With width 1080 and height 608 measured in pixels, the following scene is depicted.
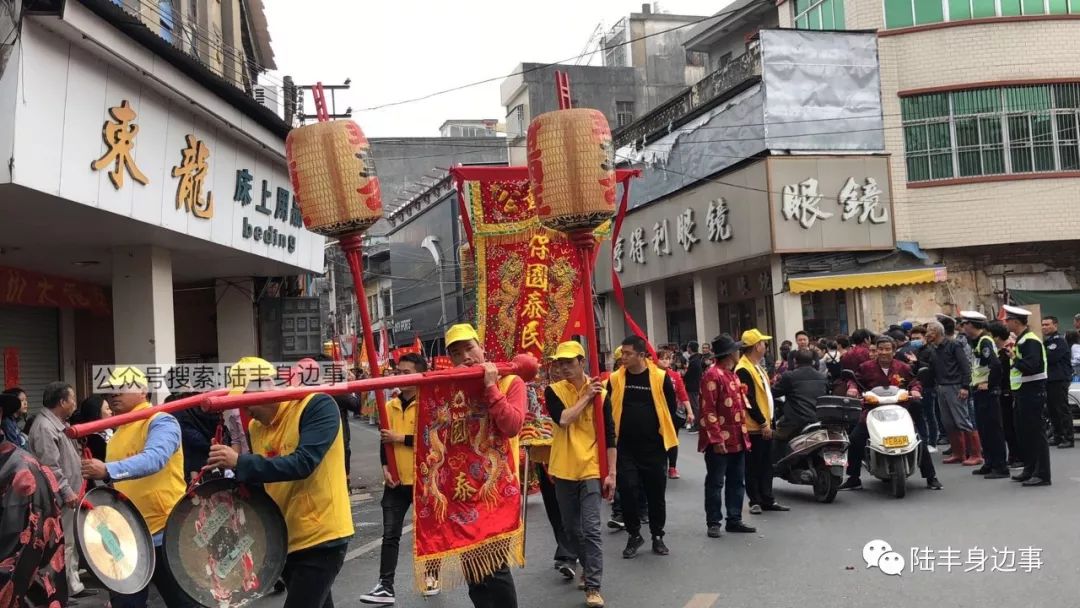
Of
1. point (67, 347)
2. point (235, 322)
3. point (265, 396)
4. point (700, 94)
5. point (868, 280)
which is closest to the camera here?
point (265, 396)

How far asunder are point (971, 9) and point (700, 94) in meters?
6.33

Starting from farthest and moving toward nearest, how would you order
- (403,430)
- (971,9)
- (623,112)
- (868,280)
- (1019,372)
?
(623,112) → (971,9) → (868,280) → (1019,372) → (403,430)

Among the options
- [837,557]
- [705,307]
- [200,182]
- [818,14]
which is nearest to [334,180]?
[837,557]

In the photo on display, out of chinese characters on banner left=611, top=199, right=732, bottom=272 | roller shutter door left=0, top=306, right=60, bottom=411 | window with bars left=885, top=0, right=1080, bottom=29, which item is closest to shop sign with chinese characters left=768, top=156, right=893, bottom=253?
chinese characters on banner left=611, top=199, right=732, bottom=272

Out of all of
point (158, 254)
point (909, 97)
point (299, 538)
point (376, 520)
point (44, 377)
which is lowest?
point (376, 520)

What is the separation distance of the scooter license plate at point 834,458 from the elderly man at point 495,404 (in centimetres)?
525

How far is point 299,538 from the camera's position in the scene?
4.37 m

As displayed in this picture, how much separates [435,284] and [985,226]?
59.5 ft

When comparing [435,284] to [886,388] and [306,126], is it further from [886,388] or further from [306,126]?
[306,126]

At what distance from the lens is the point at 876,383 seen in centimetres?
1058

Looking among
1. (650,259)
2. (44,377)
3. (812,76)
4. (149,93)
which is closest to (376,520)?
(149,93)

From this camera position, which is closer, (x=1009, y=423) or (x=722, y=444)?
(x=722, y=444)

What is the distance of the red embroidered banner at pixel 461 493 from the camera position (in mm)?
5070

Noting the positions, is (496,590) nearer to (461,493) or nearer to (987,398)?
(461,493)
